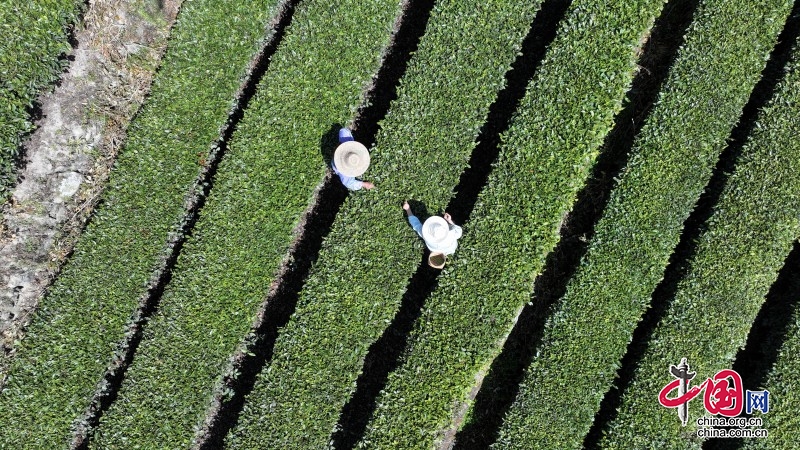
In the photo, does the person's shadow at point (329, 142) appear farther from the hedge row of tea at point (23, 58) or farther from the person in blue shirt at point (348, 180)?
the hedge row of tea at point (23, 58)

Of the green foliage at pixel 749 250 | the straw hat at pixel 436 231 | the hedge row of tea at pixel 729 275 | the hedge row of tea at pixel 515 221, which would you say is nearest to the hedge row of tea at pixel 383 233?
the straw hat at pixel 436 231

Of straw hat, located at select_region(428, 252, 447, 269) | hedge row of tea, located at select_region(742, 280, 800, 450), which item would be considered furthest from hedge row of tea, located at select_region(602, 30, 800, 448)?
straw hat, located at select_region(428, 252, 447, 269)

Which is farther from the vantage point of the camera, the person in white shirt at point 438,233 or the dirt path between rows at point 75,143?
the dirt path between rows at point 75,143

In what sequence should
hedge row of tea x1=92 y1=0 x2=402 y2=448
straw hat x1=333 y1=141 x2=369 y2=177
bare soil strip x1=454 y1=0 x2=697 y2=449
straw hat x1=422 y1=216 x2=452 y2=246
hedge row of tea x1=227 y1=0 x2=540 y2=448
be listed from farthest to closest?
bare soil strip x1=454 y1=0 x2=697 y2=449 < hedge row of tea x1=92 y1=0 x2=402 y2=448 < hedge row of tea x1=227 y1=0 x2=540 y2=448 < straw hat x1=333 y1=141 x2=369 y2=177 < straw hat x1=422 y1=216 x2=452 y2=246

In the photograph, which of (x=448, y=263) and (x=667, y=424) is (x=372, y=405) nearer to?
(x=448, y=263)

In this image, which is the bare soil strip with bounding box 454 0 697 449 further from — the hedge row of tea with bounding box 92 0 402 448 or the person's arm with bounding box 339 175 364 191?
the hedge row of tea with bounding box 92 0 402 448

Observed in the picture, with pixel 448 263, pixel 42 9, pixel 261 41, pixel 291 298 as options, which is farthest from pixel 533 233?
pixel 42 9

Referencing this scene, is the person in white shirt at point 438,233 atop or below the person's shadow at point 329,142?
below
